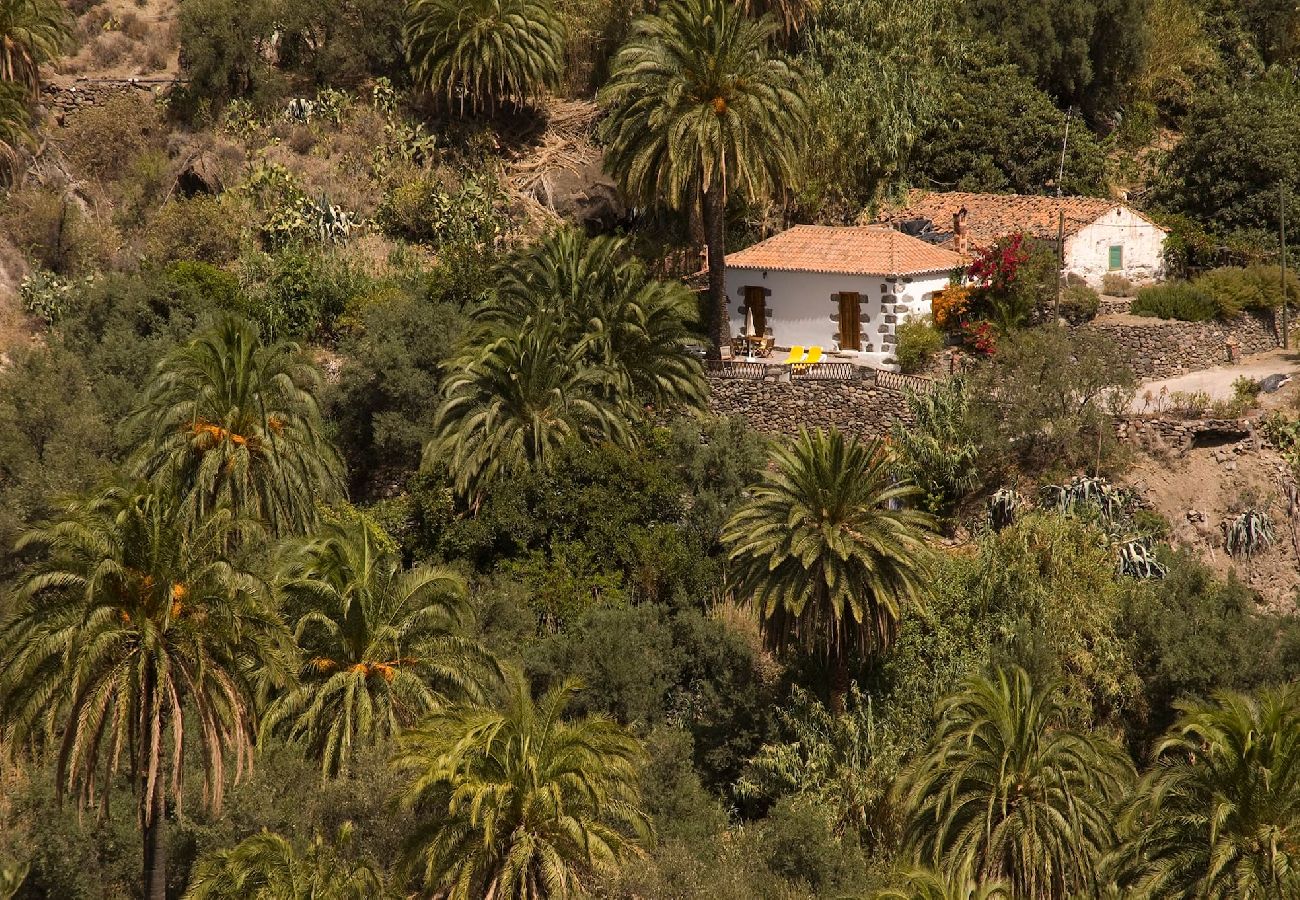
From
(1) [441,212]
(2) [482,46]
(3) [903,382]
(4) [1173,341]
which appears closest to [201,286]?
(1) [441,212]

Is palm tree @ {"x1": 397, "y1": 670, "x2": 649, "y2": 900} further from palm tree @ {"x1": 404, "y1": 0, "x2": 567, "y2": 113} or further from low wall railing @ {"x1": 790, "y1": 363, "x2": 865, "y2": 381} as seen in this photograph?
palm tree @ {"x1": 404, "y1": 0, "x2": 567, "y2": 113}

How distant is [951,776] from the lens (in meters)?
28.7

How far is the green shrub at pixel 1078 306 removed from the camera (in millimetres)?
44062

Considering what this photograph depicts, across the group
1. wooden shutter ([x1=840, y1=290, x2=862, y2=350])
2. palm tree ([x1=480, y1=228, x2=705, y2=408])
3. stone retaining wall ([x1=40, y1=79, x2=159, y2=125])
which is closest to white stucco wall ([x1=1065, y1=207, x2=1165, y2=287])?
wooden shutter ([x1=840, y1=290, x2=862, y2=350])

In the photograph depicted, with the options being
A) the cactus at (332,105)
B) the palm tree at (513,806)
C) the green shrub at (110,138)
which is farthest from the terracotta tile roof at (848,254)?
the green shrub at (110,138)

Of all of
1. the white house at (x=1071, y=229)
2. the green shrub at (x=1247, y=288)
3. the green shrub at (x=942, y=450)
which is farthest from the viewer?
the white house at (x=1071, y=229)

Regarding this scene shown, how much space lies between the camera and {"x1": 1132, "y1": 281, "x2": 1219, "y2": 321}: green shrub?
44.1m

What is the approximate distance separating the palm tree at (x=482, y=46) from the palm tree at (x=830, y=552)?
2206 centimetres

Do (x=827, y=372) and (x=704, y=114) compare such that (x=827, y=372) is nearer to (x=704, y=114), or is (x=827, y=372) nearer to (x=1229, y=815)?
(x=704, y=114)

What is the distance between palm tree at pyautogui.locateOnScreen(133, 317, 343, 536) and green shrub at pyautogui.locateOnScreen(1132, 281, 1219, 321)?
839 inches

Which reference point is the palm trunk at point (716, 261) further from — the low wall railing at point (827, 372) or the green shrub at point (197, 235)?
the green shrub at point (197, 235)

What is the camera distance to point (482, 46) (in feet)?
169

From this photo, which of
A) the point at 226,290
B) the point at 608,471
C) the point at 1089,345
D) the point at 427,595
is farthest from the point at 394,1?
the point at 427,595

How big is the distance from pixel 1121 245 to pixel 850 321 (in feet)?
27.9
